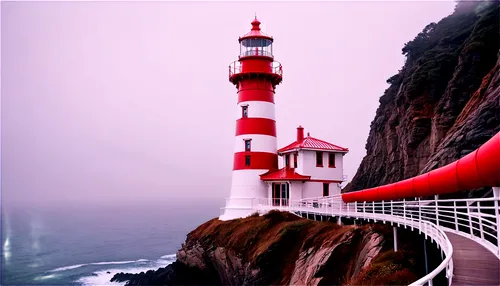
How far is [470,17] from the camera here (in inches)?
1588

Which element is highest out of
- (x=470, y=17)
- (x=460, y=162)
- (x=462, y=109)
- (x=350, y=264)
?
(x=470, y=17)

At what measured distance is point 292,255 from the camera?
23656mm

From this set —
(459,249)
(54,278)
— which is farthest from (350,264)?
(54,278)

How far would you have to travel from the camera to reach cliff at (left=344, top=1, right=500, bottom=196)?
21.9 m

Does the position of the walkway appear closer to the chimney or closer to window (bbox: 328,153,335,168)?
window (bbox: 328,153,335,168)

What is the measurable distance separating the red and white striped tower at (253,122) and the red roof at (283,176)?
57 centimetres

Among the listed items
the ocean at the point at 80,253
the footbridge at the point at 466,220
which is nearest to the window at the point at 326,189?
the footbridge at the point at 466,220

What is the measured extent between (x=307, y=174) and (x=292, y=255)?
35.3 ft

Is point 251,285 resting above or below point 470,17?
below

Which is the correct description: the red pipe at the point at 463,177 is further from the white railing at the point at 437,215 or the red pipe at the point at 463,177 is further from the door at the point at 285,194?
the door at the point at 285,194

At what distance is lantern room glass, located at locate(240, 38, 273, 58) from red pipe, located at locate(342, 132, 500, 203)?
59.2 ft

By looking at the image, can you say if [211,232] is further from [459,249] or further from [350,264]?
[459,249]

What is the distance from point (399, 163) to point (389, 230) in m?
18.3

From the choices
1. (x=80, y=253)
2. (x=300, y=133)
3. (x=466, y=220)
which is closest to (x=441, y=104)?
(x=300, y=133)
